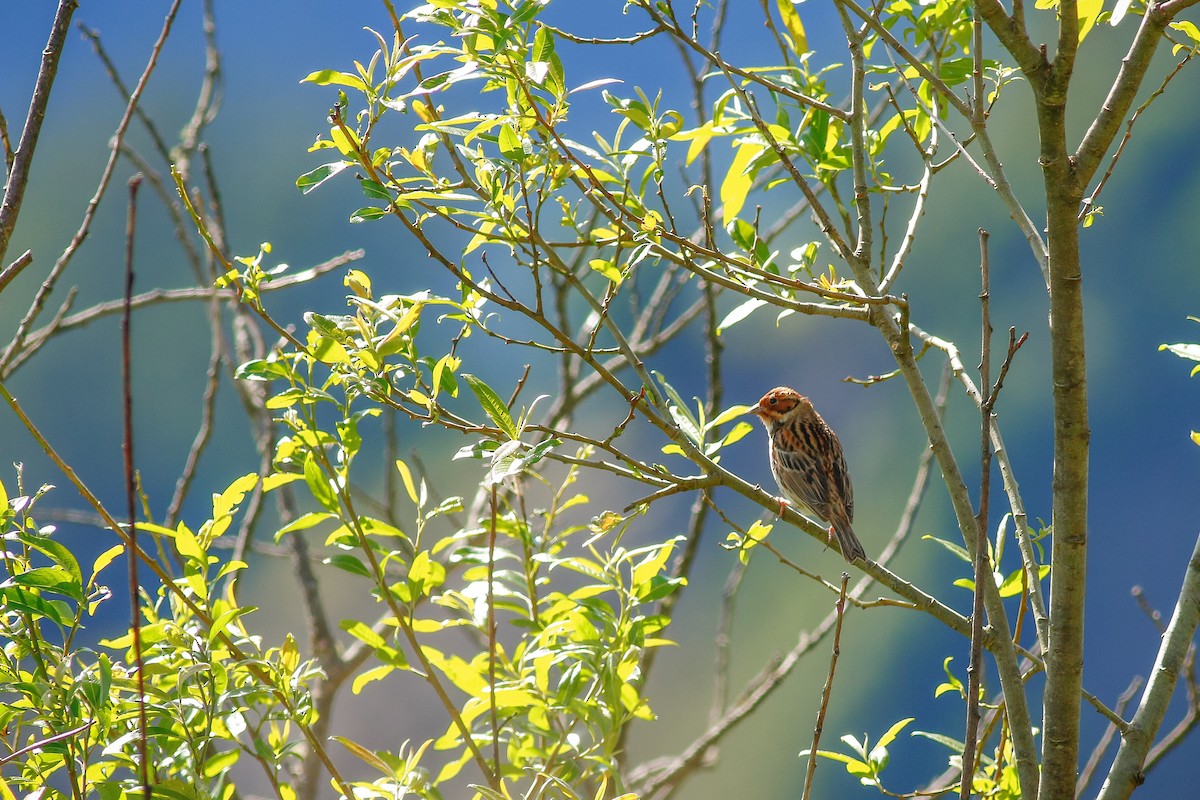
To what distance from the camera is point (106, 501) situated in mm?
4105

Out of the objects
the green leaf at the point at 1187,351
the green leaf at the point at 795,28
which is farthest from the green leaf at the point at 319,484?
the green leaf at the point at 1187,351

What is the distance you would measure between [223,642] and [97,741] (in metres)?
0.19

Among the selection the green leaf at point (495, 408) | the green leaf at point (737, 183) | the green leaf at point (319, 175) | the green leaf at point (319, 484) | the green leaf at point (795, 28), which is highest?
the green leaf at point (795, 28)

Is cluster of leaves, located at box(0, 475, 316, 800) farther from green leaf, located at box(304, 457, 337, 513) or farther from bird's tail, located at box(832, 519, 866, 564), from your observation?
bird's tail, located at box(832, 519, 866, 564)

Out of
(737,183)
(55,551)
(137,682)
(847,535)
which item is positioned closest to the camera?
(137,682)

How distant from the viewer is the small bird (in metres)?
3.14

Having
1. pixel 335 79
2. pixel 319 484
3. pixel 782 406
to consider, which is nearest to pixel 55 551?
pixel 319 484

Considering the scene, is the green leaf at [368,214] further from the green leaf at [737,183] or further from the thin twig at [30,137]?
the green leaf at [737,183]

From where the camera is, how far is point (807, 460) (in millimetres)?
3363

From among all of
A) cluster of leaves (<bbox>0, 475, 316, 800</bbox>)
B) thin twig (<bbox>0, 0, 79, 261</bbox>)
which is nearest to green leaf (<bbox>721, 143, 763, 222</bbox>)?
cluster of leaves (<bbox>0, 475, 316, 800</bbox>)

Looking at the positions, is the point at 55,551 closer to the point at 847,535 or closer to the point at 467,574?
the point at 467,574

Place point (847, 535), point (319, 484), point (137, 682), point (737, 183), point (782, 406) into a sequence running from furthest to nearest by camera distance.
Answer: point (782, 406) → point (847, 535) → point (737, 183) → point (319, 484) → point (137, 682)

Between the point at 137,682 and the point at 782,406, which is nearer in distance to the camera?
the point at 137,682

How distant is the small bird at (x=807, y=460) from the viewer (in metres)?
3.14
